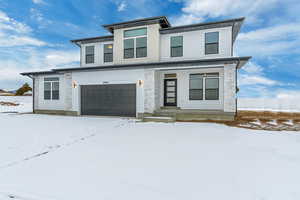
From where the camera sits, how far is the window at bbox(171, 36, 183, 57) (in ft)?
35.3

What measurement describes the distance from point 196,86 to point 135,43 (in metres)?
5.65

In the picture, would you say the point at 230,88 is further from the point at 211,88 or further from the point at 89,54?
the point at 89,54

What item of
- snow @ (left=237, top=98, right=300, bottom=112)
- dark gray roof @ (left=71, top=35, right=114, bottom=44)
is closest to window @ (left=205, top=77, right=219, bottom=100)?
dark gray roof @ (left=71, top=35, right=114, bottom=44)

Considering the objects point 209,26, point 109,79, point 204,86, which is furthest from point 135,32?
point 204,86

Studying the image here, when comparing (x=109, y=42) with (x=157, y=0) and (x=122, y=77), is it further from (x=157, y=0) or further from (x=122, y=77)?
(x=157, y=0)

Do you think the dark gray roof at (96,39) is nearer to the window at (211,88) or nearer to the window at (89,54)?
the window at (89,54)

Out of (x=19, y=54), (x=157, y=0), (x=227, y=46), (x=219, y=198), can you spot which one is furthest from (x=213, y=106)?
(x=19, y=54)

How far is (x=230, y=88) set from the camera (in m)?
8.55

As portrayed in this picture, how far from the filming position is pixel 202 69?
1007 cm

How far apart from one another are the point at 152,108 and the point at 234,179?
23.3 feet

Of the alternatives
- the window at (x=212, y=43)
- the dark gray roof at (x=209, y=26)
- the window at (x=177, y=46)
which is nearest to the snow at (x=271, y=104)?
the dark gray roof at (x=209, y=26)

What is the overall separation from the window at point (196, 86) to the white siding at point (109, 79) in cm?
350

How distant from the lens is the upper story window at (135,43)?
1127 centimetres

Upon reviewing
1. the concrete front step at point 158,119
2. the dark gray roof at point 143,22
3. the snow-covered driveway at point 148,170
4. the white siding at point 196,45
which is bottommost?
the snow-covered driveway at point 148,170
